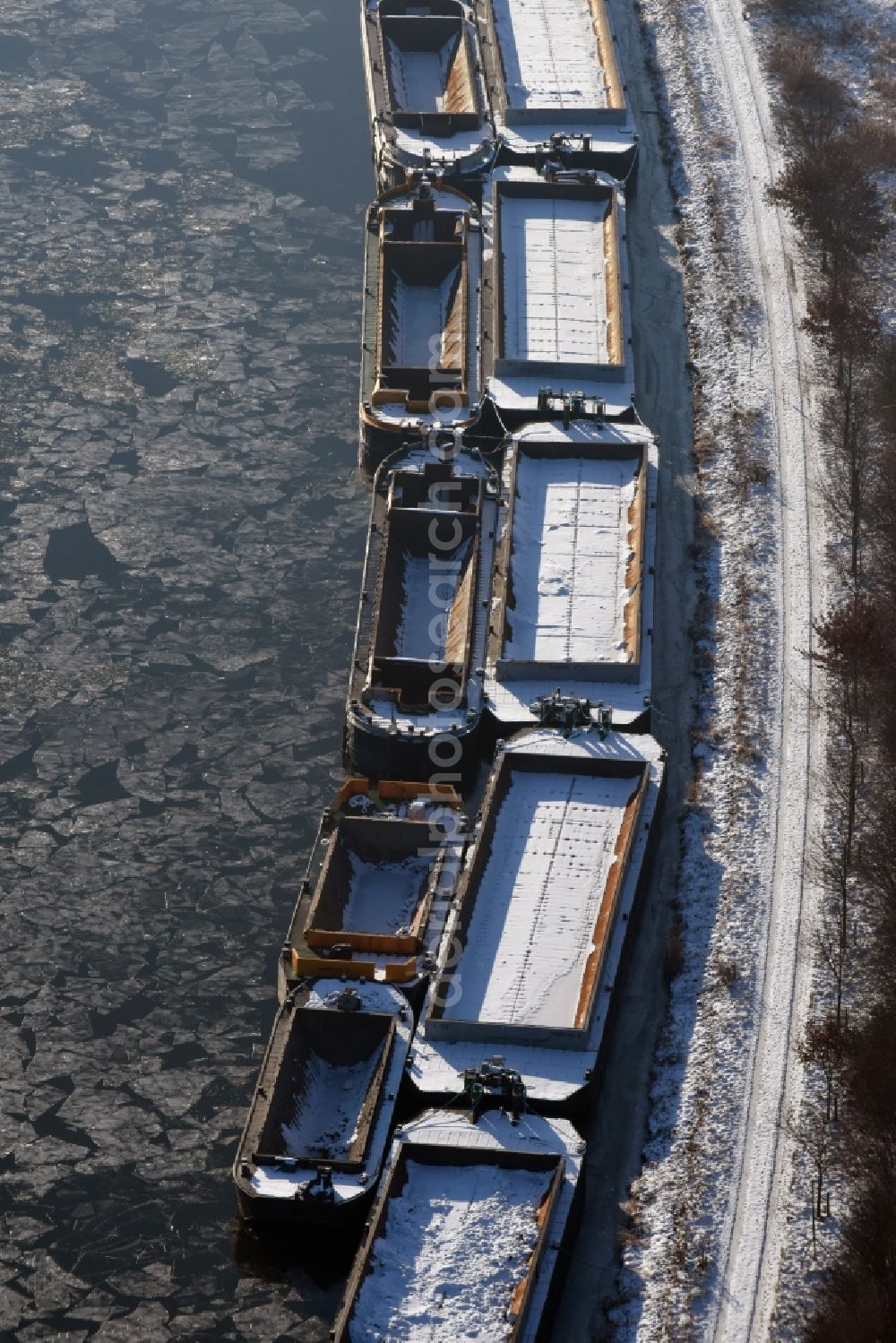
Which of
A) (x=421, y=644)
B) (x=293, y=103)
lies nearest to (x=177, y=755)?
(x=421, y=644)

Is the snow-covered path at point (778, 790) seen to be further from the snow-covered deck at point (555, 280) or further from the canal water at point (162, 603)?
the canal water at point (162, 603)

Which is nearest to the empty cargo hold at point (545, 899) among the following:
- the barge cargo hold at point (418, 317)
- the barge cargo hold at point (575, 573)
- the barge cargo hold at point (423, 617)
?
the barge cargo hold at point (575, 573)

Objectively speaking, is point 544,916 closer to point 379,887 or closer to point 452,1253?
point 379,887

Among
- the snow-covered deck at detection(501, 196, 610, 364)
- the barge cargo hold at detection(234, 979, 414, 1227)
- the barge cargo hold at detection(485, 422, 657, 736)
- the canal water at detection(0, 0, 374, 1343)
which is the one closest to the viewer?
the barge cargo hold at detection(234, 979, 414, 1227)

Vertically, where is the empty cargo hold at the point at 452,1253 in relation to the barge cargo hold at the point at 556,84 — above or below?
below

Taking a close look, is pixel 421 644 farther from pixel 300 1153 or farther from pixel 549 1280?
pixel 549 1280

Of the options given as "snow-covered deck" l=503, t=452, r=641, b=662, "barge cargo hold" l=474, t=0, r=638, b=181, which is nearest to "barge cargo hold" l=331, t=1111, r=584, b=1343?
"snow-covered deck" l=503, t=452, r=641, b=662

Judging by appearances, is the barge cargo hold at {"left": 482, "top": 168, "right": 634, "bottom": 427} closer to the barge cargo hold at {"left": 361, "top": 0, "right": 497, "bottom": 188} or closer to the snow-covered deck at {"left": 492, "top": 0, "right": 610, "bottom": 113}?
the barge cargo hold at {"left": 361, "top": 0, "right": 497, "bottom": 188}
